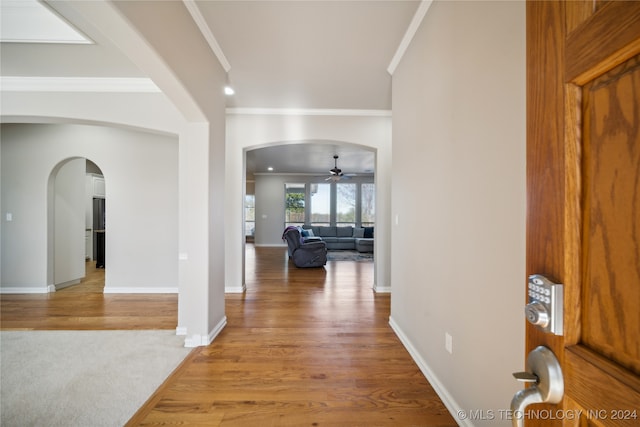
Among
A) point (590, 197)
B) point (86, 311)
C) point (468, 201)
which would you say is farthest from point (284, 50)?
point (86, 311)

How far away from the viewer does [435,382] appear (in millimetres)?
1901

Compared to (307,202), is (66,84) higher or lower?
higher

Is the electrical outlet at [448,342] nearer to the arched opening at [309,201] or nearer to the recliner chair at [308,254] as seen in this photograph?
the recliner chair at [308,254]

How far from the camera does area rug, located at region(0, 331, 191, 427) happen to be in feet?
5.66

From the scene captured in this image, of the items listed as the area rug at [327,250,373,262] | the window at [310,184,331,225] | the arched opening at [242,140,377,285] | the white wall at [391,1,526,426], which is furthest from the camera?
the window at [310,184,331,225]

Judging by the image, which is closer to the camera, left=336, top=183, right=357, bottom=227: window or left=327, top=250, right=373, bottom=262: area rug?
left=327, top=250, right=373, bottom=262: area rug

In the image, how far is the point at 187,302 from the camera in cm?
261

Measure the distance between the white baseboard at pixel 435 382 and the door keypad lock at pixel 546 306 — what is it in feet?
4.70

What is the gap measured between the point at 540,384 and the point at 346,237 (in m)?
8.98

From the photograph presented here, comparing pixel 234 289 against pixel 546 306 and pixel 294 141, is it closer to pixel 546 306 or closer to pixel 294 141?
A: pixel 294 141

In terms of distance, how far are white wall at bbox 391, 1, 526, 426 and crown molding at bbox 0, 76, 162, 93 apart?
309cm

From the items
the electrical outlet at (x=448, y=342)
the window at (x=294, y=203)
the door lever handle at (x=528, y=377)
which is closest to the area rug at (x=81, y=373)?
the electrical outlet at (x=448, y=342)

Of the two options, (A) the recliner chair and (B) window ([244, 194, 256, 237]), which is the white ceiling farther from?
(B) window ([244, 194, 256, 237])

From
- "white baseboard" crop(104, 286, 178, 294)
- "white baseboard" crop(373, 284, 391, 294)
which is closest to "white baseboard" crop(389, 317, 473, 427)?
"white baseboard" crop(373, 284, 391, 294)
